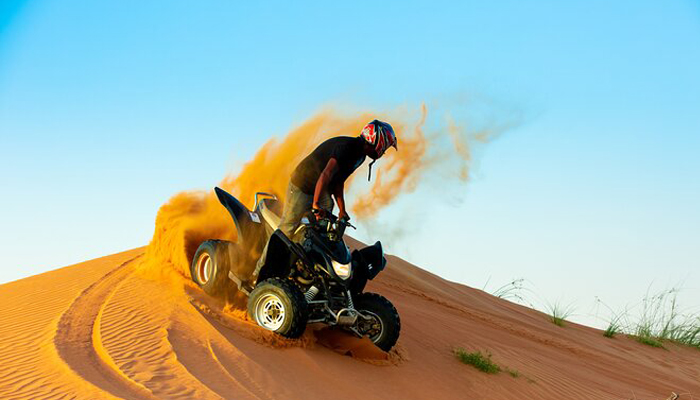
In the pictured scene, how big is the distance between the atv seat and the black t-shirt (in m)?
0.60

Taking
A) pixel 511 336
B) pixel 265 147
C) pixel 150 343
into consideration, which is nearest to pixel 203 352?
pixel 150 343

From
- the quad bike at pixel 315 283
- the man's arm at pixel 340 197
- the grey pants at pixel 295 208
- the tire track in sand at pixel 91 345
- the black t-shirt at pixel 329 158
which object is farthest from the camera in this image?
the man's arm at pixel 340 197

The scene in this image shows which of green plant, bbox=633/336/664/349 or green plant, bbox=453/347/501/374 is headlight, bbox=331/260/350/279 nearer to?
green plant, bbox=453/347/501/374

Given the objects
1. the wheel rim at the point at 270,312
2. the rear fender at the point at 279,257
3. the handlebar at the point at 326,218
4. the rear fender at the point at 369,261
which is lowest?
the wheel rim at the point at 270,312

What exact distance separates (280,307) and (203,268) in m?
2.10

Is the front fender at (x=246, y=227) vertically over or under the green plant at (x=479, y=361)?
over

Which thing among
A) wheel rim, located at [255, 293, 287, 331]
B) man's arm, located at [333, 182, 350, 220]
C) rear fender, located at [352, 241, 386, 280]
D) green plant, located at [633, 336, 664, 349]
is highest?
green plant, located at [633, 336, 664, 349]

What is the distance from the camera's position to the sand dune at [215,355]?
538cm

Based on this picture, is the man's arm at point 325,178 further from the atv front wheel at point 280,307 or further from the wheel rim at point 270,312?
the wheel rim at point 270,312

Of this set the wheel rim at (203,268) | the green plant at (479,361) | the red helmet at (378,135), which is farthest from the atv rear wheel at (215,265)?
the green plant at (479,361)

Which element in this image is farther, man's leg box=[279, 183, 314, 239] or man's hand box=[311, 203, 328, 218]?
man's leg box=[279, 183, 314, 239]

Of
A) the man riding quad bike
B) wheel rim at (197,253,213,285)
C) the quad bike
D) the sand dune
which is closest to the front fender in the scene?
the man riding quad bike

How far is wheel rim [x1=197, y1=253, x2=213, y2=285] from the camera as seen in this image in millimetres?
7727

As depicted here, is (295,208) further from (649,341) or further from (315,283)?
(649,341)
